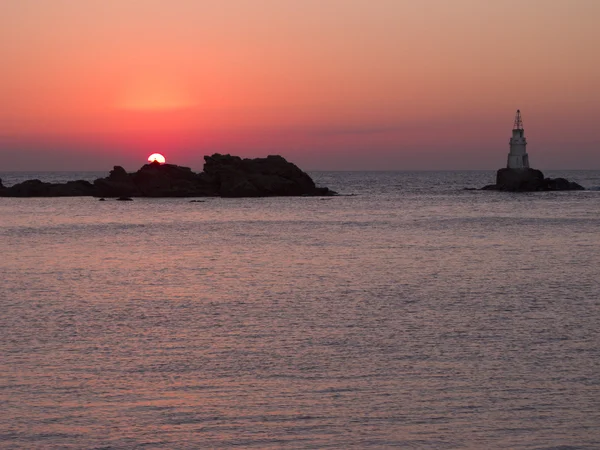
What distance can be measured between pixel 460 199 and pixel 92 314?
9331cm

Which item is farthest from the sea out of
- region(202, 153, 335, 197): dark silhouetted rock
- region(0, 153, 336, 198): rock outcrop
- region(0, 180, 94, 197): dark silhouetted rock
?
region(0, 180, 94, 197): dark silhouetted rock

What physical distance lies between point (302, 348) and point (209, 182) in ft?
336

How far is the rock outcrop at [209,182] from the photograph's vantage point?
116 metres

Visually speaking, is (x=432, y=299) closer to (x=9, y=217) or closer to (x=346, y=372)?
(x=346, y=372)

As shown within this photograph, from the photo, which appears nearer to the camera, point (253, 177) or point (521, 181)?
point (253, 177)

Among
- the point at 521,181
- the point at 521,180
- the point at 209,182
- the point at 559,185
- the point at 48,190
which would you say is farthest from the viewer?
the point at 559,185

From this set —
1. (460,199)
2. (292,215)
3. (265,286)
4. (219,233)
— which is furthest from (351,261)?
(460,199)

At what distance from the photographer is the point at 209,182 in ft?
392

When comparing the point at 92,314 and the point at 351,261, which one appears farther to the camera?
the point at 351,261

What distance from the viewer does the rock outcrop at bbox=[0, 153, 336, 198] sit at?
116062 millimetres

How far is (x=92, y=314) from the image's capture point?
23297mm

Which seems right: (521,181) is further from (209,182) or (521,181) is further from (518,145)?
(209,182)

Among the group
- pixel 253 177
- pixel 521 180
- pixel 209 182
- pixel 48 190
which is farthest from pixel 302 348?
pixel 521 180

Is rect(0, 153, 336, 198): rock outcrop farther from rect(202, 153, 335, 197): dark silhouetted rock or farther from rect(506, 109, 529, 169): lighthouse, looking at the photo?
rect(506, 109, 529, 169): lighthouse
